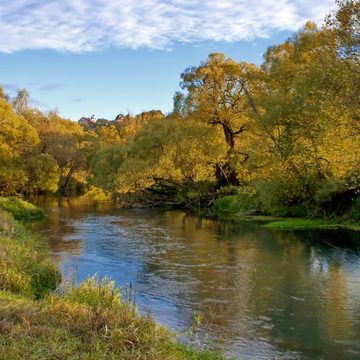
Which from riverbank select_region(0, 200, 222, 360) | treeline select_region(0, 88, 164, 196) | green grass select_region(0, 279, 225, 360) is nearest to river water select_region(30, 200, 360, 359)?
riverbank select_region(0, 200, 222, 360)

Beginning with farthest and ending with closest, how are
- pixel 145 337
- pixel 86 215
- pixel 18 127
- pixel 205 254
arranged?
1. pixel 18 127
2. pixel 86 215
3. pixel 205 254
4. pixel 145 337

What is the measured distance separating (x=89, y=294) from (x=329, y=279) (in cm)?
1030

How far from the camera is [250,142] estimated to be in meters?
40.3

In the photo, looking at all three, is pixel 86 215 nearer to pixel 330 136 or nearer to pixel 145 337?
pixel 330 136

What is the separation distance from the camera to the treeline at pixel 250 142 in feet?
82.5

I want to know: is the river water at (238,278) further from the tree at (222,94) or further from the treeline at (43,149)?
the treeline at (43,149)

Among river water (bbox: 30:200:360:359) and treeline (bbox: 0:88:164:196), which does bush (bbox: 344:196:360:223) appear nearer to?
river water (bbox: 30:200:360:359)

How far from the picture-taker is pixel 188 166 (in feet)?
162

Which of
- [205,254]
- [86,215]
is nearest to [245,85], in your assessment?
[86,215]

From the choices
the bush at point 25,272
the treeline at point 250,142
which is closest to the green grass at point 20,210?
the treeline at point 250,142

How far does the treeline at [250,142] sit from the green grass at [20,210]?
12001 mm

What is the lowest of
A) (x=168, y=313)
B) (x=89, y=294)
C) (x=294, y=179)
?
(x=168, y=313)

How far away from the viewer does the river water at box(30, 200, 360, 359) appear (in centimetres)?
1188

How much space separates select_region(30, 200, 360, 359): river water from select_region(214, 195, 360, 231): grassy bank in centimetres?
227
